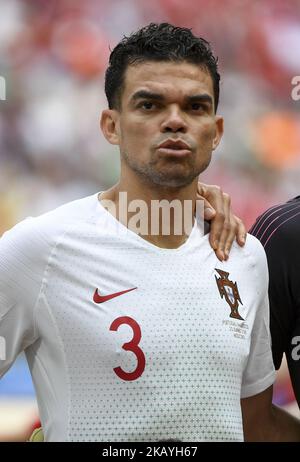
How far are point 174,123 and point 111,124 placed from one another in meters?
0.29

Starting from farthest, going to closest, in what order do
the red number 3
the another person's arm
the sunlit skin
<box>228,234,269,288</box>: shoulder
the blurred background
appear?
the blurred background → the another person's arm → <box>228,234,269,288</box>: shoulder → the sunlit skin → the red number 3

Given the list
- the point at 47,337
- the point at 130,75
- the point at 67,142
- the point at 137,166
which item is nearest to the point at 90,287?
the point at 47,337

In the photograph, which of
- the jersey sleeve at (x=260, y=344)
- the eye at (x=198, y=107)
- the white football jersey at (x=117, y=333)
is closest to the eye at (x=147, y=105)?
the eye at (x=198, y=107)

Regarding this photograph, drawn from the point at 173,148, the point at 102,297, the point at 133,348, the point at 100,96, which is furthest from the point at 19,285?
the point at 100,96

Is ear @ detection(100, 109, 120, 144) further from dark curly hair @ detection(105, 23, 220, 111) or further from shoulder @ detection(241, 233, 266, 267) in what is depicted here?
shoulder @ detection(241, 233, 266, 267)

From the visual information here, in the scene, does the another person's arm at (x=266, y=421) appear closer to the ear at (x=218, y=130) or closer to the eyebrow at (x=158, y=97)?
the ear at (x=218, y=130)

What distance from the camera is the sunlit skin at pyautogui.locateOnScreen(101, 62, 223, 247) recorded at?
2.60 metres

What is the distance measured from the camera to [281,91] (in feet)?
22.9

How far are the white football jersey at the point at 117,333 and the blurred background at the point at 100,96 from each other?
12.5ft

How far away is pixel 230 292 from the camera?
106 inches

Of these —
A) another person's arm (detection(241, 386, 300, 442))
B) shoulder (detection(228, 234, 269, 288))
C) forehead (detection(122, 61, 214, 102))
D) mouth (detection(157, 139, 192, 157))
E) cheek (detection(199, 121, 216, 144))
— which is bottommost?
another person's arm (detection(241, 386, 300, 442))

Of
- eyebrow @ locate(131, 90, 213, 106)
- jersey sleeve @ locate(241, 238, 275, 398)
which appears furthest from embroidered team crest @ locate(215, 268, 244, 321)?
eyebrow @ locate(131, 90, 213, 106)

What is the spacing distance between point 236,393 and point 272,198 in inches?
169

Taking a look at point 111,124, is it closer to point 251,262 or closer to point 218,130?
point 218,130
